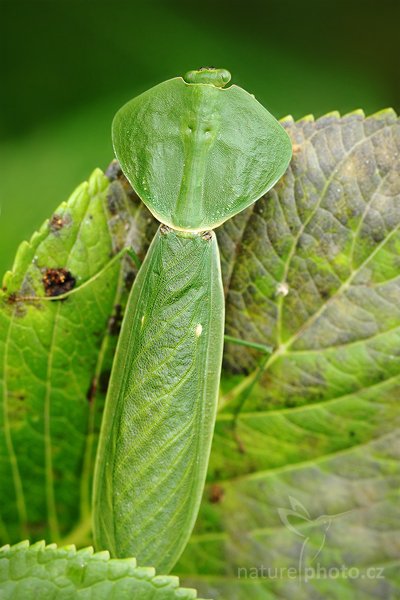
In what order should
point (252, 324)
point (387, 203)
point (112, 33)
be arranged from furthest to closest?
1. point (112, 33)
2. point (252, 324)
3. point (387, 203)

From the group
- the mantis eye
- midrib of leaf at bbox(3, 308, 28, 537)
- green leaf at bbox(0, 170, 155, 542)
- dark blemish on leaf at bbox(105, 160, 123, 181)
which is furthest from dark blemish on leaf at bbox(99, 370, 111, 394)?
the mantis eye

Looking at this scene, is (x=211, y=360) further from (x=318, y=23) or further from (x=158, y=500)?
(x=318, y=23)

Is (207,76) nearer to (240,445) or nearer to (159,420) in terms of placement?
(159,420)

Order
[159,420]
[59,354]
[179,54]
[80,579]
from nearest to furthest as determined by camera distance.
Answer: [80,579] < [159,420] < [59,354] < [179,54]

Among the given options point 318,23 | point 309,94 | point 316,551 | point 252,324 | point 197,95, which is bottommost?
point 316,551

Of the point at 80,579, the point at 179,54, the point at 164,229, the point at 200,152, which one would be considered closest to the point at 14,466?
the point at 80,579

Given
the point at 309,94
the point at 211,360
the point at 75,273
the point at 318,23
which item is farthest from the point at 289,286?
the point at 318,23
